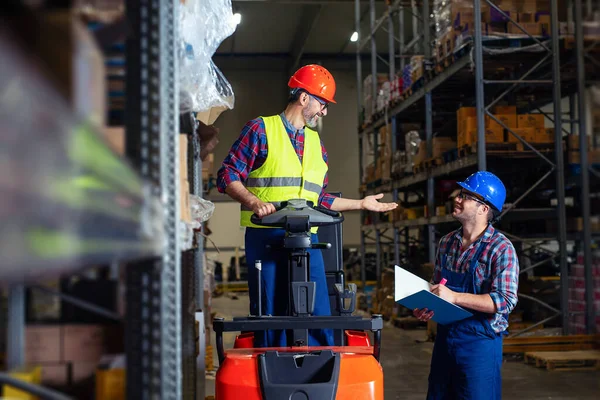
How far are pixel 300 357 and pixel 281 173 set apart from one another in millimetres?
1224

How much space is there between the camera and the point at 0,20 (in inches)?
32.6

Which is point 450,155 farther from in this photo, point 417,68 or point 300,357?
point 300,357

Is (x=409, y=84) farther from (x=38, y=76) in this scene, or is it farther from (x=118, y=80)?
(x=38, y=76)

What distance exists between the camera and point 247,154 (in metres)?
3.89

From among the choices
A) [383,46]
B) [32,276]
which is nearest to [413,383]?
[32,276]

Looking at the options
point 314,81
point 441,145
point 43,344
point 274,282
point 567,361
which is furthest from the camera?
point 441,145

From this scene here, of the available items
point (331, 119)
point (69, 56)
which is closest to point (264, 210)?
point (69, 56)

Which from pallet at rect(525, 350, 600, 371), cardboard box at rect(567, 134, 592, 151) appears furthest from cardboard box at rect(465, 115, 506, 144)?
pallet at rect(525, 350, 600, 371)

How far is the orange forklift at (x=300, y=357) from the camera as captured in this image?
2887 millimetres

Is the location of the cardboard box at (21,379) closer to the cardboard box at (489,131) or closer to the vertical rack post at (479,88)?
the vertical rack post at (479,88)

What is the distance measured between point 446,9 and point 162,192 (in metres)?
8.18

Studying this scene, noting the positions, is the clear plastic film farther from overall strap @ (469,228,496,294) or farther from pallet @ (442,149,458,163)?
pallet @ (442,149,458,163)

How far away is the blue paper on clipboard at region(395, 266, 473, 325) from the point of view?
10.6 feet

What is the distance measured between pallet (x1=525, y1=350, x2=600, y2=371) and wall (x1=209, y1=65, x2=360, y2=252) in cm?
1494
